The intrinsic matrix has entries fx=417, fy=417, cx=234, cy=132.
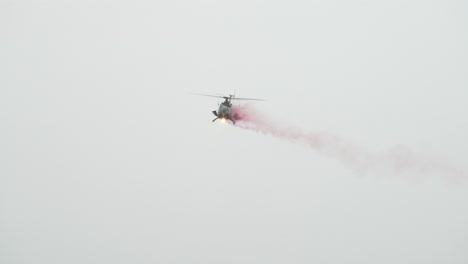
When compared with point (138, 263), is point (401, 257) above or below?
above

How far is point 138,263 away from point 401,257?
116240mm

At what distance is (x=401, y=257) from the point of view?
16688 centimetres

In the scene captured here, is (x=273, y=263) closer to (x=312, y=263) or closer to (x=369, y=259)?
(x=312, y=263)

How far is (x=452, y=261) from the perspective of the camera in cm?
17550

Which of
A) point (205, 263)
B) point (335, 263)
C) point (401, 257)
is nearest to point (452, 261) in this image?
point (401, 257)

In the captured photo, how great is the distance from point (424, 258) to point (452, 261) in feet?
58.0

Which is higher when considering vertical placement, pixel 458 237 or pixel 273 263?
pixel 458 237

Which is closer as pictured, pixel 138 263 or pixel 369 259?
pixel 369 259

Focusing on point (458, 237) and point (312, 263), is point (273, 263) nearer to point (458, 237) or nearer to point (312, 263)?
point (312, 263)

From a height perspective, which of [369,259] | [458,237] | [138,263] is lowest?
[138,263]

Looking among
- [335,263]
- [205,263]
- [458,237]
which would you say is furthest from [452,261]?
[205,263]

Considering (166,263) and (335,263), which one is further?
(166,263)

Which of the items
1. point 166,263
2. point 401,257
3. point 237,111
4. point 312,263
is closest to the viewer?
point 237,111

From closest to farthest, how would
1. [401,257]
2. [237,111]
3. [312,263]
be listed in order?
[237,111] → [401,257] → [312,263]
